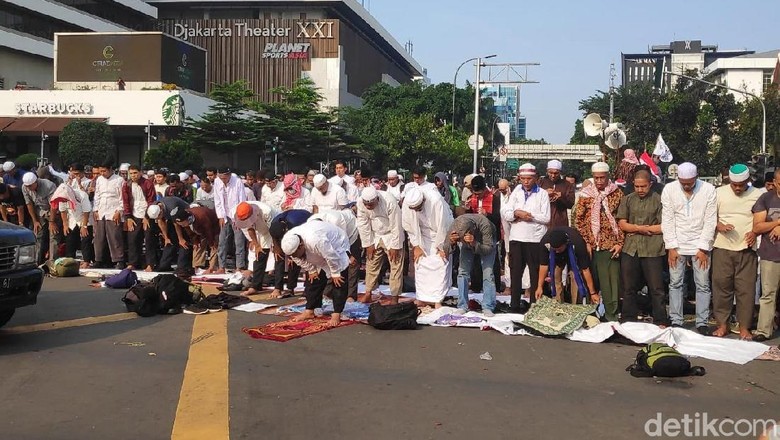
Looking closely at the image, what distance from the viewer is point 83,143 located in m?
40.5

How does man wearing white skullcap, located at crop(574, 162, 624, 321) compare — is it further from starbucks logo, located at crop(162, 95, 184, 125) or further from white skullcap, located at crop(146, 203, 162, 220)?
starbucks logo, located at crop(162, 95, 184, 125)

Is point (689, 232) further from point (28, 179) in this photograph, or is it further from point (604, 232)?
point (28, 179)

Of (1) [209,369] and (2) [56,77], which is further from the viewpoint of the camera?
(2) [56,77]

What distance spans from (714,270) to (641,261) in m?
0.80

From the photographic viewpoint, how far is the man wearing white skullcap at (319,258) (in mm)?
8430

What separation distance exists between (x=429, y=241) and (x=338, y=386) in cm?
410

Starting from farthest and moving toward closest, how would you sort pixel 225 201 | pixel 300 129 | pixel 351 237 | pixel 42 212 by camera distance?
pixel 300 129 < pixel 42 212 < pixel 225 201 < pixel 351 237

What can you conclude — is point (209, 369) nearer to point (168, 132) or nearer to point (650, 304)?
point (650, 304)

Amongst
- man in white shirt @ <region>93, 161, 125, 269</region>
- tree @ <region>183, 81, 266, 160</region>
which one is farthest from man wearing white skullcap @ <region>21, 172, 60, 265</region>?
tree @ <region>183, 81, 266, 160</region>

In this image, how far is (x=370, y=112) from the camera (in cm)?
5938

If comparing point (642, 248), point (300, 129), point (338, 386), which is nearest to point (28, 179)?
point (338, 386)

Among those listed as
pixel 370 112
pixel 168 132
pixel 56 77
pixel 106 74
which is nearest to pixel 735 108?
pixel 370 112

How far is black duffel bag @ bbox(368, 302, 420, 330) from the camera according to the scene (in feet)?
28.9

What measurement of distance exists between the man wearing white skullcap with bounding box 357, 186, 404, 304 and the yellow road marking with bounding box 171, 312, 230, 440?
2.53 m
